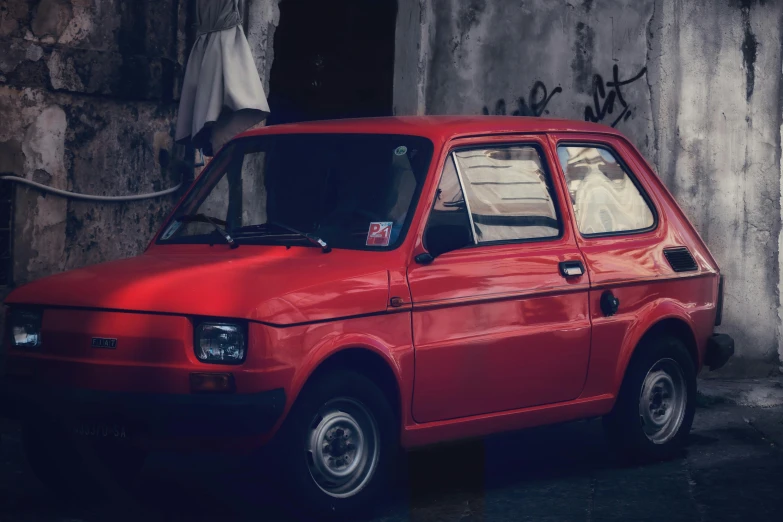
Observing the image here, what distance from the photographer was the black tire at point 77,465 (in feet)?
20.3

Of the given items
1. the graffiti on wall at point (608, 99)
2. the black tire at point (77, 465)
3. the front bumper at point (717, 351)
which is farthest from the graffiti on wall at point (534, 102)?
the black tire at point (77, 465)

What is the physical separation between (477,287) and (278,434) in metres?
1.34

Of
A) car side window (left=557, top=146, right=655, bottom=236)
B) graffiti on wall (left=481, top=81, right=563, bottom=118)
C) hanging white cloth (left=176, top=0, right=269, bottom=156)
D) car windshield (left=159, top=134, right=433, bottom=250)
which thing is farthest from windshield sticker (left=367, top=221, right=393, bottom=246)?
graffiti on wall (left=481, top=81, right=563, bottom=118)

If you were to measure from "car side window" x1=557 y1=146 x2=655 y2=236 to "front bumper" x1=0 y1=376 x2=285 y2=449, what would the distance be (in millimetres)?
2386

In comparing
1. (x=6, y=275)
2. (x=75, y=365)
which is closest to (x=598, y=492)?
(x=75, y=365)

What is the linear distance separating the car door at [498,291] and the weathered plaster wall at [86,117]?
368 cm

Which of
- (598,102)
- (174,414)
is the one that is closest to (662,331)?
(174,414)

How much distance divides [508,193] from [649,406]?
1571 millimetres

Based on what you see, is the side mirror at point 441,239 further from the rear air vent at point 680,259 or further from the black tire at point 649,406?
the rear air vent at point 680,259

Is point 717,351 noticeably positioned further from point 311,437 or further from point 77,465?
point 77,465

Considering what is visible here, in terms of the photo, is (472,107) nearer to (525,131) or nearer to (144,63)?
(144,63)

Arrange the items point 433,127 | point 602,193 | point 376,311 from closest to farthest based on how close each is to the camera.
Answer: point 376,311
point 433,127
point 602,193

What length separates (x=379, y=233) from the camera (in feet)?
20.2

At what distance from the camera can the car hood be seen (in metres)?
5.46
